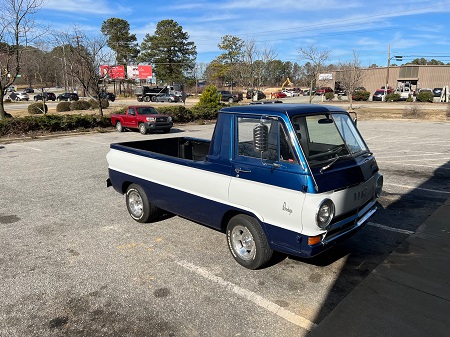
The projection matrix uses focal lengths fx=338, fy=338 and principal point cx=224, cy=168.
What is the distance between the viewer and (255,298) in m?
3.69

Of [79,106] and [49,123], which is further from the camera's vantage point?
[79,106]

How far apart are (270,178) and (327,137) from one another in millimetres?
1105

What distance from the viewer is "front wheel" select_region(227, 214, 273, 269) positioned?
3.97 m

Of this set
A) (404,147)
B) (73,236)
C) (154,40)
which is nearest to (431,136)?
(404,147)

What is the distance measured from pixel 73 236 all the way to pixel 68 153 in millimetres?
8732

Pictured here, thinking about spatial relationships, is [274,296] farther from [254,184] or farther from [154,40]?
[154,40]

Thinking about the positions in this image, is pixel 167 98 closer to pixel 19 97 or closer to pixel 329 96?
pixel 329 96

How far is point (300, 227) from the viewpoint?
352 cm

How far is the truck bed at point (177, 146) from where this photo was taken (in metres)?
6.52

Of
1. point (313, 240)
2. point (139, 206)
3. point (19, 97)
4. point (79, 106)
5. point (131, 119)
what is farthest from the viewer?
point (19, 97)

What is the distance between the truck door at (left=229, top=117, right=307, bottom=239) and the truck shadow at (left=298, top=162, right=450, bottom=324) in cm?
105

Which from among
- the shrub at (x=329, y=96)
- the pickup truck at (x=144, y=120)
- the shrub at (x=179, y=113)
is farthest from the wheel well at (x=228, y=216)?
the shrub at (x=329, y=96)

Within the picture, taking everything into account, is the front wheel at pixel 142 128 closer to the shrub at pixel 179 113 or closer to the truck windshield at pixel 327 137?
the shrub at pixel 179 113

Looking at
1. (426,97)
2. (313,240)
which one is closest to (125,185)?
(313,240)
